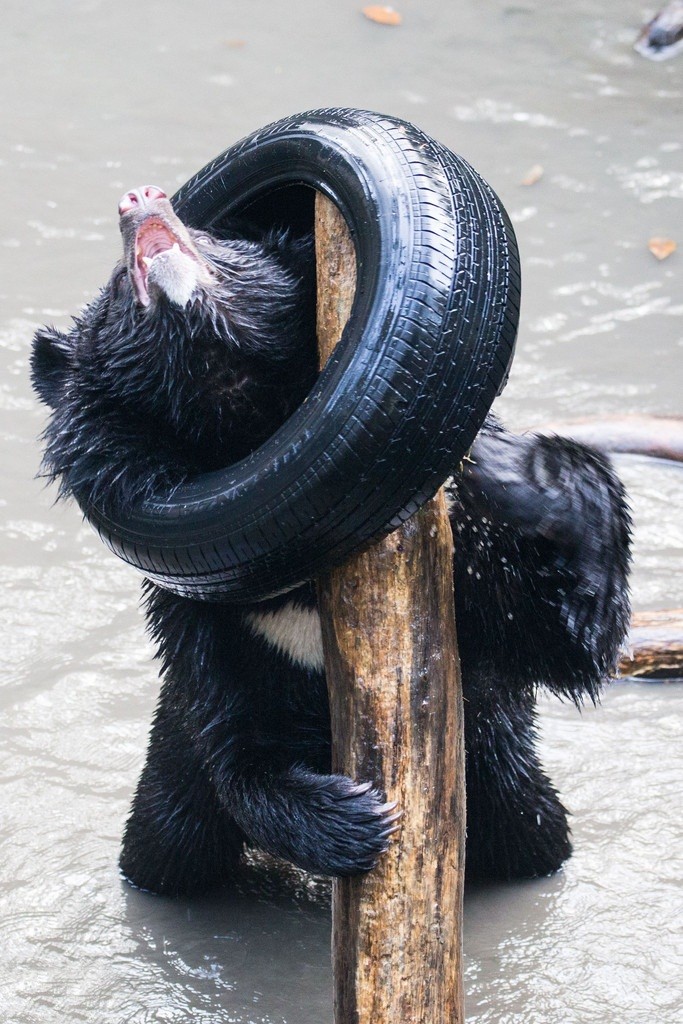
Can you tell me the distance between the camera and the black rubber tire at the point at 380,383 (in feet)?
7.79

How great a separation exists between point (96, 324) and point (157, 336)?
0.22 meters

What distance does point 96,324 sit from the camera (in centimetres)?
313

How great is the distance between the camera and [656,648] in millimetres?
4746

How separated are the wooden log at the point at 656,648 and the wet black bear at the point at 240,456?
1.32 m

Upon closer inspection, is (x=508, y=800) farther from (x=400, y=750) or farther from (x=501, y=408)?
(x=501, y=408)

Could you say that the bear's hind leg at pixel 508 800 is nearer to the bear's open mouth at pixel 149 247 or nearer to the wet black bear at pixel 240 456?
the wet black bear at pixel 240 456

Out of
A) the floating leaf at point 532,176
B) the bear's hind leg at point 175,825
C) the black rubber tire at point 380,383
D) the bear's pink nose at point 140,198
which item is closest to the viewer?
the black rubber tire at point 380,383

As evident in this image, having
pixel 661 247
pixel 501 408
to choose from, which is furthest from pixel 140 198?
pixel 661 247

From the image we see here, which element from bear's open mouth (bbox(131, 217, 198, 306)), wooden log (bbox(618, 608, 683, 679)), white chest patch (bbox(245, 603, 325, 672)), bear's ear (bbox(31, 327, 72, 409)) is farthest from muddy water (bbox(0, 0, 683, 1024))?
bear's open mouth (bbox(131, 217, 198, 306))

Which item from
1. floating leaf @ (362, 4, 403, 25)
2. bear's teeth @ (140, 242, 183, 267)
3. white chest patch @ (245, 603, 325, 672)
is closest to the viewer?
bear's teeth @ (140, 242, 183, 267)

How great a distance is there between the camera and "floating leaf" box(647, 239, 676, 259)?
7.58 m

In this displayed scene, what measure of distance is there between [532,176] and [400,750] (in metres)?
6.35

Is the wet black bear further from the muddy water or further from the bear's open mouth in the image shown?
the muddy water

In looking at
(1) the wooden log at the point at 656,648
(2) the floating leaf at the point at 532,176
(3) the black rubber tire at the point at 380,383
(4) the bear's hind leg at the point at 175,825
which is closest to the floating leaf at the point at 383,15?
(2) the floating leaf at the point at 532,176
